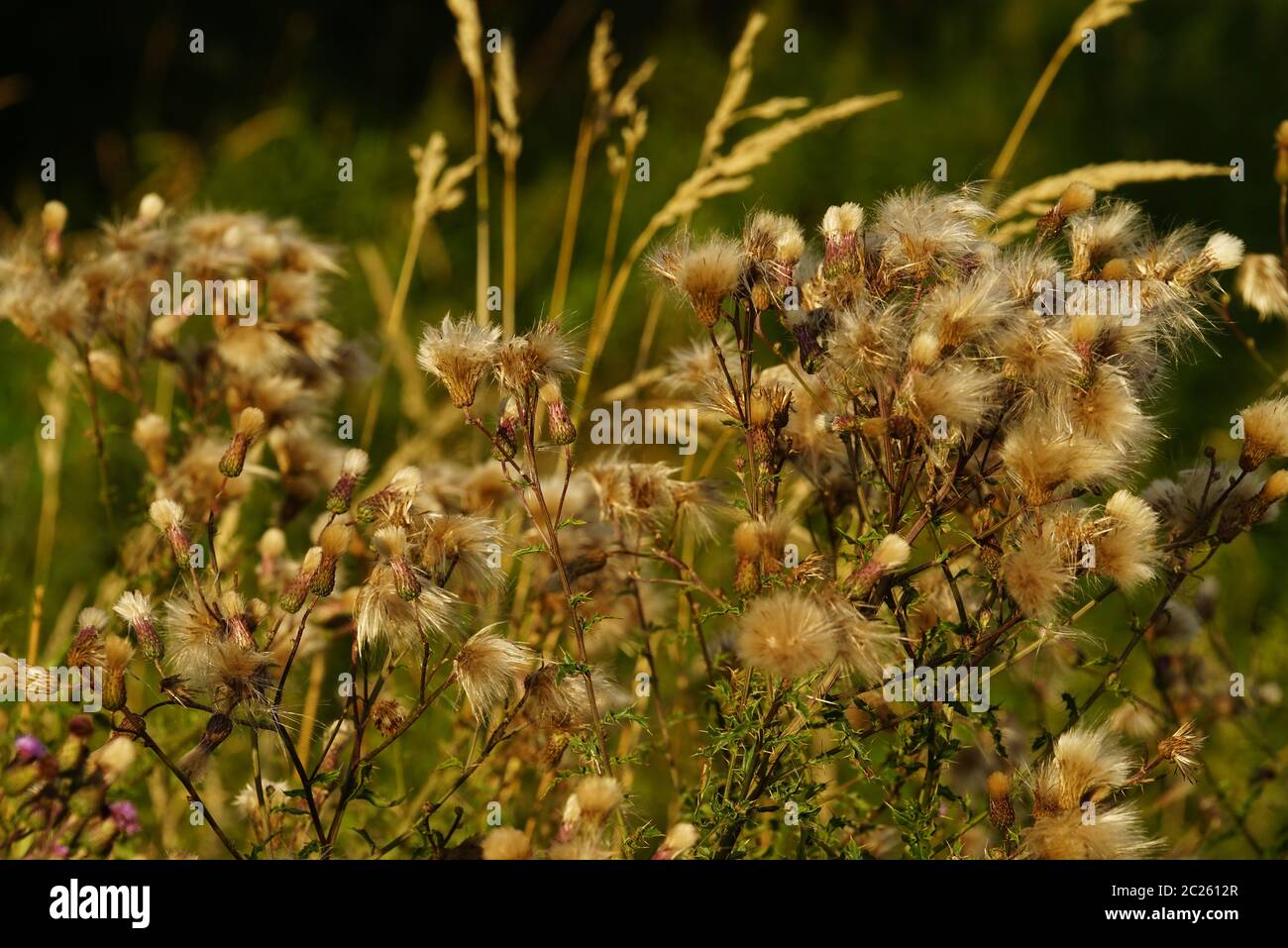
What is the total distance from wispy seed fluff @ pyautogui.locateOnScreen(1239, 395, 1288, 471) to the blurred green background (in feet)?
5.17

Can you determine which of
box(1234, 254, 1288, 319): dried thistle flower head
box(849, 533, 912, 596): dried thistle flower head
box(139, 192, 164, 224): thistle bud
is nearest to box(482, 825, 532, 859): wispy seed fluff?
box(849, 533, 912, 596): dried thistle flower head

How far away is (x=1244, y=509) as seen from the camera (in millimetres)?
1759

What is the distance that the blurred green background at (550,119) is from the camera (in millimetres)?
4195

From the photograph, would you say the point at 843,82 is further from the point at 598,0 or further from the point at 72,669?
the point at 72,669

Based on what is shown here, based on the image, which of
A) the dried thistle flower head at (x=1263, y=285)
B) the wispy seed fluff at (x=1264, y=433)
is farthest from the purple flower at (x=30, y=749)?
the dried thistle flower head at (x=1263, y=285)

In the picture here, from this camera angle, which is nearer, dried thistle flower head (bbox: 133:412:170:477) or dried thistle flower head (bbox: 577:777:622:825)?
dried thistle flower head (bbox: 577:777:622:825)

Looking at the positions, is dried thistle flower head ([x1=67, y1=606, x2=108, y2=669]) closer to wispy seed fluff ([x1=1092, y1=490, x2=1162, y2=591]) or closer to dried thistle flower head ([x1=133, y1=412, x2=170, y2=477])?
dried thistle flower head ([x1=133, y1=412, x2=170, y2=477])

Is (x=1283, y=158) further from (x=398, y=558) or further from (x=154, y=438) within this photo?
(x=154, y=438)

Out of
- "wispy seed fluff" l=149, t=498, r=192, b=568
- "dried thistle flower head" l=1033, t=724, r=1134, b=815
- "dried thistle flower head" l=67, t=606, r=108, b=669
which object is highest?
"wispy seed fluff" l=149, t=498, r=192, b=568

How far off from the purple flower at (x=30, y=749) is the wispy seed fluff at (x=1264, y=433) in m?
1.58

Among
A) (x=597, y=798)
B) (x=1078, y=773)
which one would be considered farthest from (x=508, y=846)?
(x=1078, y=773)

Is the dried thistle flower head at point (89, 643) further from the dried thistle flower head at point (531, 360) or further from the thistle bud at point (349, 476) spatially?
the dried thistle flower head at point (531, 360)

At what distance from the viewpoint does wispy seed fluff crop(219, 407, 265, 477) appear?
189 centimetres

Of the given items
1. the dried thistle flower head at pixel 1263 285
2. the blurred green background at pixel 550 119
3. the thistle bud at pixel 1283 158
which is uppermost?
the blurred green background at pixel 550 119
